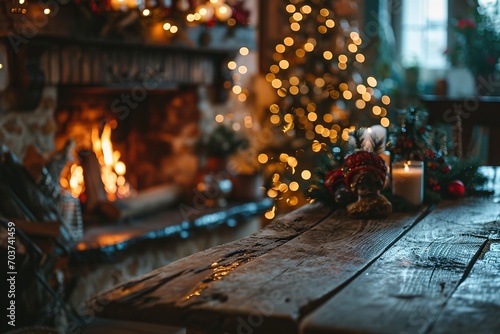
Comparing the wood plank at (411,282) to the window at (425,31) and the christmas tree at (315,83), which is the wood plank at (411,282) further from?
the window at (425,31)

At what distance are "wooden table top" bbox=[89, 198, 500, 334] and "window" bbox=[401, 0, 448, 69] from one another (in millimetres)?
4745

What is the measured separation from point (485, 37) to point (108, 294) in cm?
466

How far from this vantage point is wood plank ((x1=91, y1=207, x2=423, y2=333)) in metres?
1.36

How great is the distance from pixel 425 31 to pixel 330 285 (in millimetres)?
5371

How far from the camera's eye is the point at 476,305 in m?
1.38

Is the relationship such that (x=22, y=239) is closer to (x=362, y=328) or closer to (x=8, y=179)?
(x=8, y=179)

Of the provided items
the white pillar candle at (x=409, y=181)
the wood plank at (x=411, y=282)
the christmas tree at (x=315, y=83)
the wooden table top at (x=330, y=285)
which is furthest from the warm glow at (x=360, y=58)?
the wooden table top at (x=330, y=285)

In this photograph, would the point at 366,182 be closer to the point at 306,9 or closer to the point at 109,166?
the point at 109,166

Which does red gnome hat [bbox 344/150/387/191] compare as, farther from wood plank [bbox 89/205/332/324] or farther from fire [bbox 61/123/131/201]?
fire [bbox 61/123/131/201]

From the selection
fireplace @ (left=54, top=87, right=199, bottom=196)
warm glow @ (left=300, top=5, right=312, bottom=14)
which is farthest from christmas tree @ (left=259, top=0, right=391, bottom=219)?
fireplace @ (left=54, top=87, right=199, bottom=196)

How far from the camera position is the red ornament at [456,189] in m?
2.44

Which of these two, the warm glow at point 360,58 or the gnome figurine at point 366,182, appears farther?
the warm glow at point 360,58

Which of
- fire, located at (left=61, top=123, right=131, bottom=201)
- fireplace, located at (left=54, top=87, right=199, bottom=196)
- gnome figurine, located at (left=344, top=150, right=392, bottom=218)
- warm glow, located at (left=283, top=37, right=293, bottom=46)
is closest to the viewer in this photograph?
gnome figurine, located at (left=344, top=150, right=392, bottom=218)

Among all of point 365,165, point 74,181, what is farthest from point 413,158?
point 74,181
